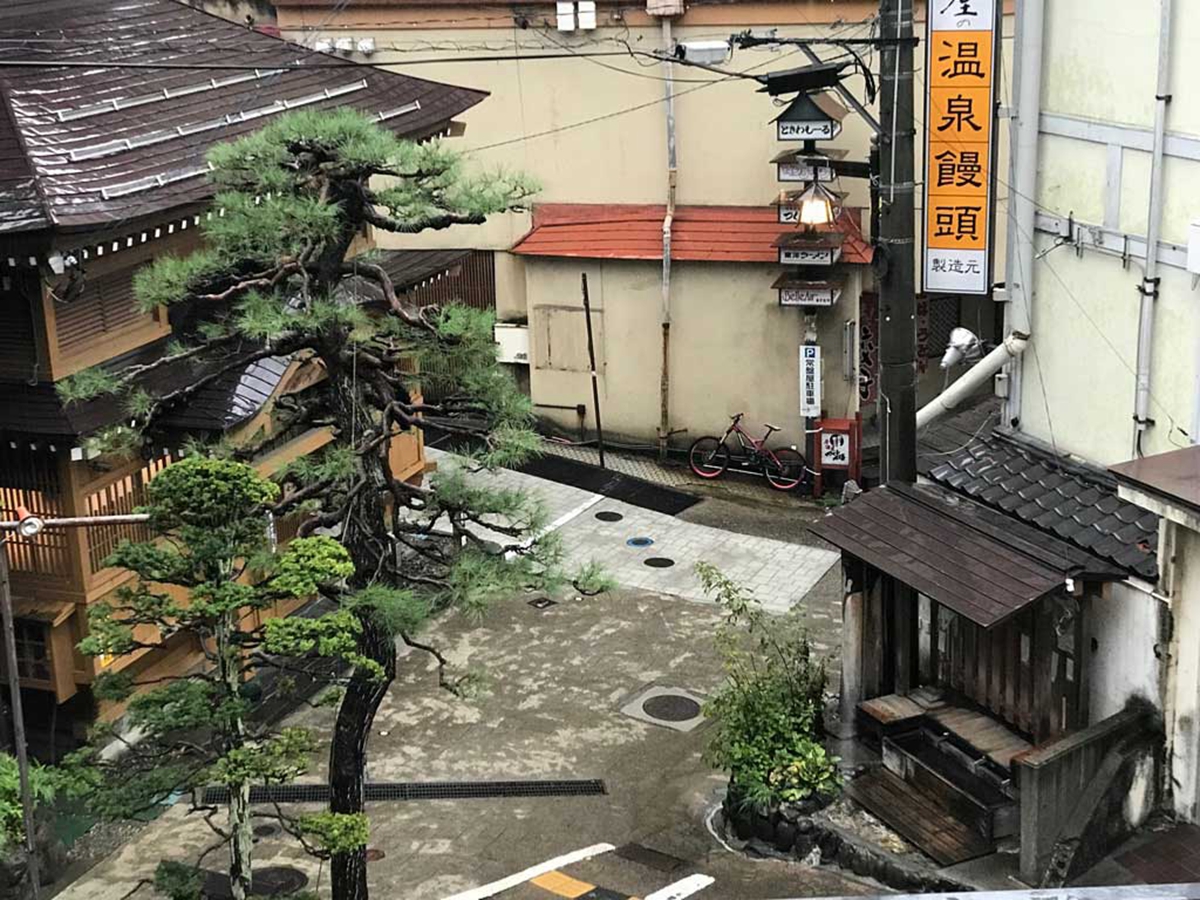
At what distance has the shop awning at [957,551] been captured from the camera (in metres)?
13.6

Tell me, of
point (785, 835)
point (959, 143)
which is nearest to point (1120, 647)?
point (785, 835)

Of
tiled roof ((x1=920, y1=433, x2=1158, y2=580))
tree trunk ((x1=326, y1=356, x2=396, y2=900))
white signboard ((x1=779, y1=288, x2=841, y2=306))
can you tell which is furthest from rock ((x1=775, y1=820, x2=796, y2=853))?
white signboard ((x1=779, y1=288, x2=841, y2=306))

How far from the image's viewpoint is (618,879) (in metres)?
14.9

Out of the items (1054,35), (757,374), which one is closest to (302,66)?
(757,374)

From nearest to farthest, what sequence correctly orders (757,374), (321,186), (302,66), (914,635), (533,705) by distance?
(321,186), (914,635), (533,705), (302,66), (757,374)

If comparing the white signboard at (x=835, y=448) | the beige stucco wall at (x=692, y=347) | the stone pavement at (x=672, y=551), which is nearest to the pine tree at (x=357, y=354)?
the stone pavement at (x=672, y=551)

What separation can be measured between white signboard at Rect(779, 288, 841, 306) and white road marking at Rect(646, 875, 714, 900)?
13.0 m

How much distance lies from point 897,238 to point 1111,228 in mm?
2171

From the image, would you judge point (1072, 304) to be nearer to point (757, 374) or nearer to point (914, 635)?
point (914, 635)

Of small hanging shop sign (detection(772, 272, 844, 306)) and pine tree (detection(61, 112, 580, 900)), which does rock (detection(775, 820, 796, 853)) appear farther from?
small hanging shop sign (detection(772, 272, 844, 306))

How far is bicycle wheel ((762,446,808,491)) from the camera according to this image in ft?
88.4

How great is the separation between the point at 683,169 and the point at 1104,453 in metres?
14.0

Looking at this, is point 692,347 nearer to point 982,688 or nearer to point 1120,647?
point 982,688

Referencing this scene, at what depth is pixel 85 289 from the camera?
17156 mm
